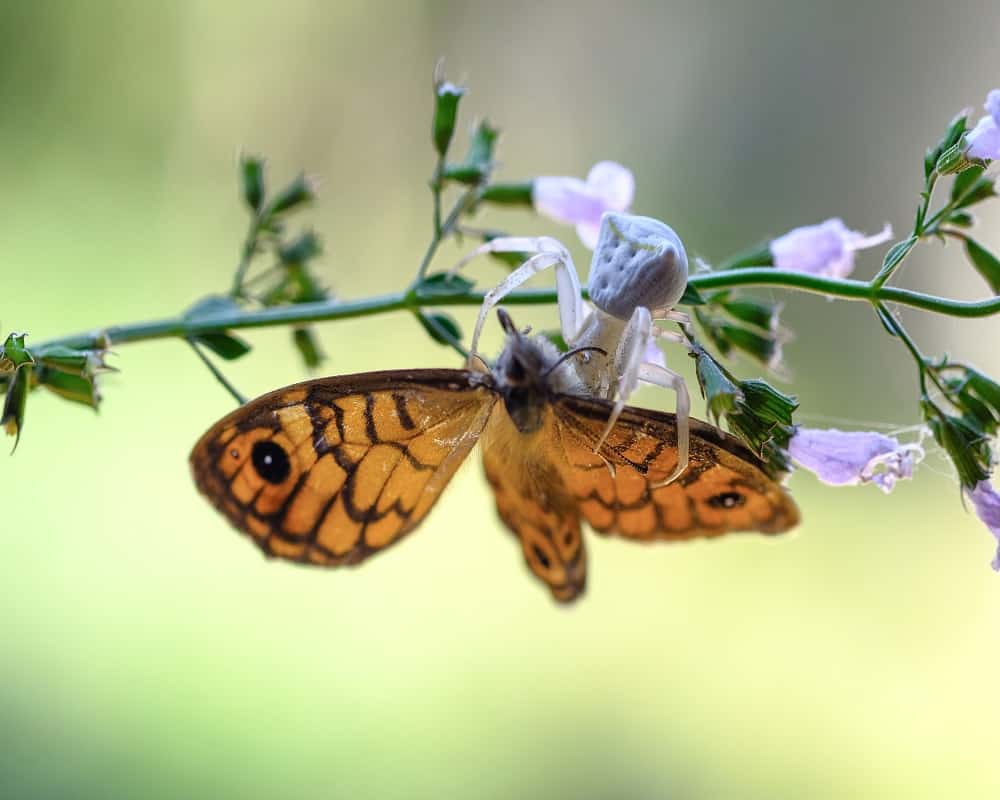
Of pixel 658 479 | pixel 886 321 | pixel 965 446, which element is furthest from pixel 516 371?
pixel 965 446

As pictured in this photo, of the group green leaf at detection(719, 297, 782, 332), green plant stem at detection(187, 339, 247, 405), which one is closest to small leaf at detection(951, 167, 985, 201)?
green leaf at detection(719, 297, 782, 332)

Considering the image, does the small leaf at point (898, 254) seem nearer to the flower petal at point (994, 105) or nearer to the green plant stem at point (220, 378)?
the flower petal at point (994, 105)

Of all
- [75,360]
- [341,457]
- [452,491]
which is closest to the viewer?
[341,457]

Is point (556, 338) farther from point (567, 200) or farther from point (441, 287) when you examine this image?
point (567, 200)

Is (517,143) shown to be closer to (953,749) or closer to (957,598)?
(957,598)

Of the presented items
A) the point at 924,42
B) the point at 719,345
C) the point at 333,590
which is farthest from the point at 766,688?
the point at 924,42

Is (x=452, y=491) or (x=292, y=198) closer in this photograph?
(x=292, y=198)
